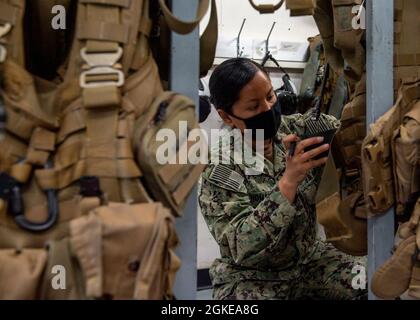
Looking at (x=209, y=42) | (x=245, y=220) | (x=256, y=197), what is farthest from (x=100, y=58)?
(x=256, y=197)

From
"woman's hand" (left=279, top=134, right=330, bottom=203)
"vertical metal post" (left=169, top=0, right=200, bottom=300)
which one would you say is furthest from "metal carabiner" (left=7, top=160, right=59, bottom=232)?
"woman's hand" (left=279, top=134, right=330, bottom=203)

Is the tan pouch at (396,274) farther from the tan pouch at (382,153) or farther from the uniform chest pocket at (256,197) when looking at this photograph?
the uniform chest pocket at (256,197)

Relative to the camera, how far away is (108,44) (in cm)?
87

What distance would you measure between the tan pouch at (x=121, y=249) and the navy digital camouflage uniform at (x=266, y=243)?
829 mm

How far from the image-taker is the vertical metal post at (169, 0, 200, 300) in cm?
102

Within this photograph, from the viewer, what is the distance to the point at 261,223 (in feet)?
5.18

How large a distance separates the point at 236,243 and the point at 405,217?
56 centimetres

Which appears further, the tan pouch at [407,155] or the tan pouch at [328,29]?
the tan pouch at [328,29]

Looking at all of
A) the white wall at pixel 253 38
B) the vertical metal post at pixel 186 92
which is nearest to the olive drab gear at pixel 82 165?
the vertical metal post at pixel 186 92

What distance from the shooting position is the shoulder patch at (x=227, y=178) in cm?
172

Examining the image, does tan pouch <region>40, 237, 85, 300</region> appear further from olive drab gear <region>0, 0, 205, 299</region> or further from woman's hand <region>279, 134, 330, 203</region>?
woman's hand <region>279, 134, 330, 203</region>
